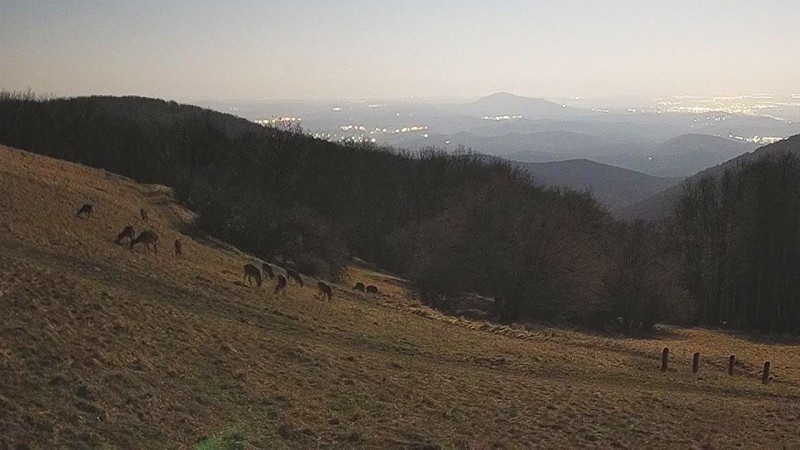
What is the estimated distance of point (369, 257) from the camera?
221 ft

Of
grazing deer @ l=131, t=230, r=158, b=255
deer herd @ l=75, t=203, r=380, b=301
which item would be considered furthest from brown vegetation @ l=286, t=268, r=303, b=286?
grazing deer @ l=131, t=230, r=158, b=255

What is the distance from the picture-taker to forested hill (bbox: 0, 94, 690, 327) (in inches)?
1672

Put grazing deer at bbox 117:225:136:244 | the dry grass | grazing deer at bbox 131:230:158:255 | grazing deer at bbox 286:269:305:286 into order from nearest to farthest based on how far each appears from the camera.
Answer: the dry grass
grazing deer at bbox 131:230:158:255
grazing deer at bbox 117:225:136:244
grazing deer at bbox 286:269:305:286

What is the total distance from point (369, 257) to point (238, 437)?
57.4 metres

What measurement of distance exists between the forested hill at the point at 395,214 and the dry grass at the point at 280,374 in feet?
49.2

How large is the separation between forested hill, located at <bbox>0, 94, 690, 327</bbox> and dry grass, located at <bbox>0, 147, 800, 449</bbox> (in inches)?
591

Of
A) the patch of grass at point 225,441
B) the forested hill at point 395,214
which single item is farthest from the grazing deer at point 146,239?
the patch of grass at point 225,441

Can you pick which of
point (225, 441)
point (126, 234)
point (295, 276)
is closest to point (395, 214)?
point (295, 276)

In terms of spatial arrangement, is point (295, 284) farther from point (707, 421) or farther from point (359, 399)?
point (707, 421)

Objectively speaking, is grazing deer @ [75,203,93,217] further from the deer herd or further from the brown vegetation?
the brown vegetation

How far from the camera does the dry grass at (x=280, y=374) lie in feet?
32.8

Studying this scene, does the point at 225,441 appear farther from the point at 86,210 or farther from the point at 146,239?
the point at 86,210

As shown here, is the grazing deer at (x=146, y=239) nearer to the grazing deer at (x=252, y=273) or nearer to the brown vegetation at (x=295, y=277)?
the grazing deer at (x=252, y=273)

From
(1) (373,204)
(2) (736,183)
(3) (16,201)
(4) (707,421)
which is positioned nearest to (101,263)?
(3) (16,201)
